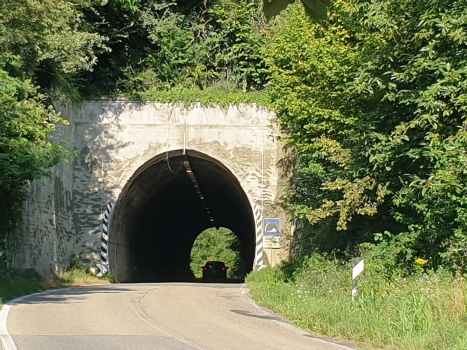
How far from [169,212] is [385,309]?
26.3 metres

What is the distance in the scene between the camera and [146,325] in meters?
11.2

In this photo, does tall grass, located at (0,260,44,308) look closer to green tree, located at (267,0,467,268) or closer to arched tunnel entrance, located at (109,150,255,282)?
arched tunnel entrance, located at (109,150,255,282)

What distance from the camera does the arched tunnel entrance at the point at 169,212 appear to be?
2591 centimetres

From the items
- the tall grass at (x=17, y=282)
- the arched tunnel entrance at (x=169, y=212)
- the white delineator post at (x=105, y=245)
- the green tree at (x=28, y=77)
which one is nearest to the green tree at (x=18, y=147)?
the green tree at (x=28, y=77)

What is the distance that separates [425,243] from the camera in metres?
14.5

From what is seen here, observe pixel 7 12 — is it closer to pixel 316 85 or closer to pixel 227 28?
pixel 316 85

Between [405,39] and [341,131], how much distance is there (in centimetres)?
347

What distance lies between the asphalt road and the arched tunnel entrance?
9.76m

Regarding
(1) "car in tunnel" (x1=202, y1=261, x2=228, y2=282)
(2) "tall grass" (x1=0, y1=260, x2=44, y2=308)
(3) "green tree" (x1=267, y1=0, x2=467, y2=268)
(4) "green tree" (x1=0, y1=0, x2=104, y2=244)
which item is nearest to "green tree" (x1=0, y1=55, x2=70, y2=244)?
(4) "green tree" (x1=0, y1=0, x2=104, y2=244)

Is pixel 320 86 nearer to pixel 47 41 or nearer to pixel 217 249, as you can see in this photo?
pixel 47 41

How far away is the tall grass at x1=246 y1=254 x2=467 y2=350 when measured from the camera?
9820 mm

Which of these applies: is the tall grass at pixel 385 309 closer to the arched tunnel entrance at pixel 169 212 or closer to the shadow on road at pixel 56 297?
the shadow on road at pixel 56 297

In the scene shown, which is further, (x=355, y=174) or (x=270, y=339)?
(x=355, y=174)

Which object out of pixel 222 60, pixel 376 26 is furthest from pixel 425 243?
pixel 222 60
